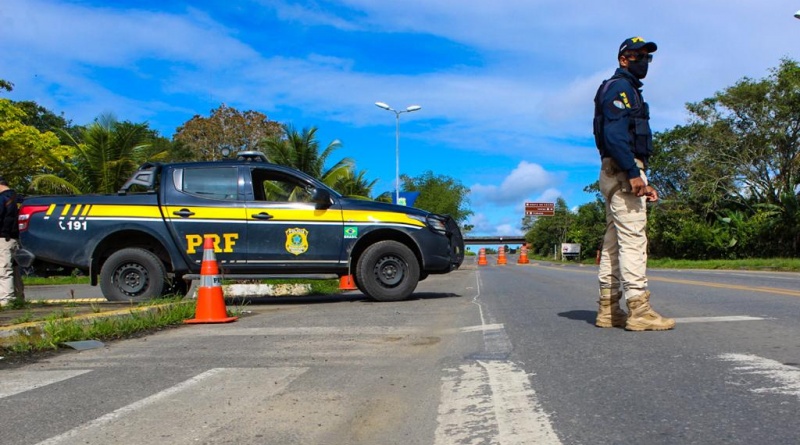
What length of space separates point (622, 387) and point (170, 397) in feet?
8.37

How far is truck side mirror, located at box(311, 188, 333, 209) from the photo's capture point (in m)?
8.59

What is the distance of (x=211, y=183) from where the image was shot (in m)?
8.81

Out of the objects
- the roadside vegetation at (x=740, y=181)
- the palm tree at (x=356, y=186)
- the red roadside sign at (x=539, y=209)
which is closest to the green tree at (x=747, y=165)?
the roadside vegetation at (x=740, y=181)

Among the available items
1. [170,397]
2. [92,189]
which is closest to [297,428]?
[170,397]

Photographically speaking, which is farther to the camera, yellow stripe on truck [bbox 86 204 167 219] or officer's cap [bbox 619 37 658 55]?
yellow stripe on truck [bbox 86 204 167 219]

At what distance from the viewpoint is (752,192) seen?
125ft

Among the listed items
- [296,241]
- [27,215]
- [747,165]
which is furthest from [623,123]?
[747,165]

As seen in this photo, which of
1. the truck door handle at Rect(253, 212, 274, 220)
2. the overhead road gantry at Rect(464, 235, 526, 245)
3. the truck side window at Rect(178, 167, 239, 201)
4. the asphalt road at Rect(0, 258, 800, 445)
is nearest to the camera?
the asphalt road at Rect(0, 258, 800, 445)

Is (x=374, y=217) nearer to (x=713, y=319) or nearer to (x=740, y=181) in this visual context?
(x=713, y=319)

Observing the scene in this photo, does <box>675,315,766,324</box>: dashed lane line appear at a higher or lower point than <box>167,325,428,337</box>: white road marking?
higher

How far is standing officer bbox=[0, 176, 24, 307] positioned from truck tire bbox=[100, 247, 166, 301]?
1.06 meters

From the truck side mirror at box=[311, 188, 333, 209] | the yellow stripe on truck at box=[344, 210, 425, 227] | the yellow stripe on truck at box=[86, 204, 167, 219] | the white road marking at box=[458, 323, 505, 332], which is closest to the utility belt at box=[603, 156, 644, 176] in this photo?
the white road marking at box=[458, 323, 505, 332]

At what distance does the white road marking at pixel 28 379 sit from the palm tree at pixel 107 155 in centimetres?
2084

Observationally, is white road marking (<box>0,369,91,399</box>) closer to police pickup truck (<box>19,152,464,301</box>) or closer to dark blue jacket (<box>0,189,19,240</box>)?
police pickup truck (<box>19,152,464,301</box>)
